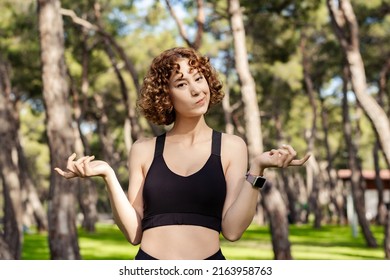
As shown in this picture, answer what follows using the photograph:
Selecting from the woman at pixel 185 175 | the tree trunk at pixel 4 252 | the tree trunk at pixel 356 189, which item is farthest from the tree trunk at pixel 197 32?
the woman at pixel 185 175

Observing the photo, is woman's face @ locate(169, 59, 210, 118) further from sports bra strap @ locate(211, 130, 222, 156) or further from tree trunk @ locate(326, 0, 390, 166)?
tree trunk @ locate(326, 0, 390, 166)

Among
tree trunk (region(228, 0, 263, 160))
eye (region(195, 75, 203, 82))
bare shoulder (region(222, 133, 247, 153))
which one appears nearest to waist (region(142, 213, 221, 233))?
bare shoulder (region(222, 133, 247, 153))

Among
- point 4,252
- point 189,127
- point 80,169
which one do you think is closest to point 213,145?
point 189,127

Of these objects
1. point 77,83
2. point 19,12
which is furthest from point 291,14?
point 77,83

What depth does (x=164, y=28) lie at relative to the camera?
38.2m

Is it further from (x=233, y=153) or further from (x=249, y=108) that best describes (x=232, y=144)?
(x=249, y=108)

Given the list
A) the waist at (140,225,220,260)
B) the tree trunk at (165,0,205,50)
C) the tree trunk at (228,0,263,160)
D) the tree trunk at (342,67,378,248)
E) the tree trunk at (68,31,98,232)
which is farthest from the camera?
the tree trunk at (68,31,98,232)

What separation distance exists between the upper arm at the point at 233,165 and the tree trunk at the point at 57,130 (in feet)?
32.6

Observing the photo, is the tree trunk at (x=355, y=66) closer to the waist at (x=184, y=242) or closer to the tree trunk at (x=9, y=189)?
the tree trunk at (x=9, y=189)

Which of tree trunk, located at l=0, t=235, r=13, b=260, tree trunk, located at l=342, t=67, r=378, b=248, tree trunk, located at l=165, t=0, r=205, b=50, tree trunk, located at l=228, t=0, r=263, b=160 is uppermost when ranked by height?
tree trunk, located at l=165, t=0, r=205, b=50

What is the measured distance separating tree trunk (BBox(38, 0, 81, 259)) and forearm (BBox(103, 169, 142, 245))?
32.0 feet

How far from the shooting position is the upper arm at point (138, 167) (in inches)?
118

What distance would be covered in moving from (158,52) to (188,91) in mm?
36131

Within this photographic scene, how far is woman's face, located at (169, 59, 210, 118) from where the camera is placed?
117 inches
